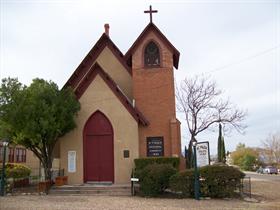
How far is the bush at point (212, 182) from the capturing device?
731 inches

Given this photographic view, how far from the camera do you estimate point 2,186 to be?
20.9 m

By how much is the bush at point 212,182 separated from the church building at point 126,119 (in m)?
5.82

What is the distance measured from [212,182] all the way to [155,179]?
9.57ft

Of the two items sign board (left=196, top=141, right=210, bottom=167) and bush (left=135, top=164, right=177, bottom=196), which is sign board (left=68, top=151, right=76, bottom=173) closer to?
bush (left=135, top=164, right=177, bottom=196)

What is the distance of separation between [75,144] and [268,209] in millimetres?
13757

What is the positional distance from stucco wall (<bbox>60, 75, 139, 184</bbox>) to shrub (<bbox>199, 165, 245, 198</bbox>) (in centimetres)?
649

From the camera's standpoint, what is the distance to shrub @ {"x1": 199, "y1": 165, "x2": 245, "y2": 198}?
18.6 metres

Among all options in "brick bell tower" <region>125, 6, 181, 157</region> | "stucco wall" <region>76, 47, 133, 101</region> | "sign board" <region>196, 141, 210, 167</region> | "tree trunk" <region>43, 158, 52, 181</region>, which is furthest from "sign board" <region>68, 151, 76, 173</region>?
"sign board" <region>196, 141, 210, 167</region>

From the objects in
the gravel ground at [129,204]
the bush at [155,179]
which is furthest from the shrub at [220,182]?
the bush at [155,179]

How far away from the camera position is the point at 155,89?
87.9ft

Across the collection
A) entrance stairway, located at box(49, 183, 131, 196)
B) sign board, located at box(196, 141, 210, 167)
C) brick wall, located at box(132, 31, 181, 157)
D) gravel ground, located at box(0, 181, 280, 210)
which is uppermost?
brick wall, located at box(132, 31, 181, 157)

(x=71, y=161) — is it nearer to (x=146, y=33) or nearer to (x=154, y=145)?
(x=154, y=145)

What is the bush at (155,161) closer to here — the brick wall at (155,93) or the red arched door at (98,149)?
the brick wall at (155,93)

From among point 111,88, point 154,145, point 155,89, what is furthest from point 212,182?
point 155,89
